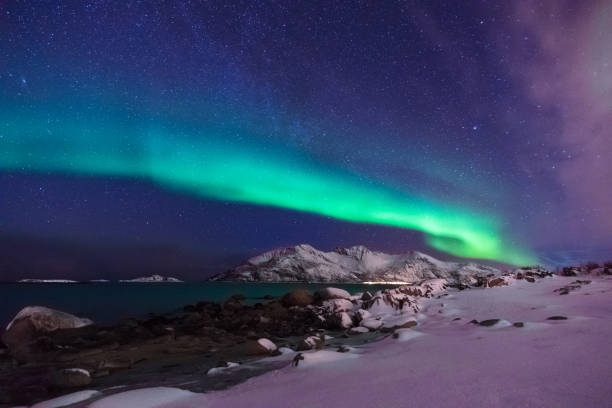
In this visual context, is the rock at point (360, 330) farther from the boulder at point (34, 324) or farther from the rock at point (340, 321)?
the boulder at point (34, 324)

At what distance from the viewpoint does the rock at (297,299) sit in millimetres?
22873

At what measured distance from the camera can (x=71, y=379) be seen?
25.4ft

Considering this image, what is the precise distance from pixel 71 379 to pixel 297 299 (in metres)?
16.2

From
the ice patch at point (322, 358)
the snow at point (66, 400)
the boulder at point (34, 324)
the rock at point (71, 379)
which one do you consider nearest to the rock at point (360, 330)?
the ice patch at point (322, 358)

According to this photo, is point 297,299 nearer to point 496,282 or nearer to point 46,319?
point 496,282

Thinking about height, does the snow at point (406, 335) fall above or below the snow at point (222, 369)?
above

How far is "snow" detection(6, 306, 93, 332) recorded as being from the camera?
52.1ft

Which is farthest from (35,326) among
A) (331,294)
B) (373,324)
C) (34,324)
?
(331,294)

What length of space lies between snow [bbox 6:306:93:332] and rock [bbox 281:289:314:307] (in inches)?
466

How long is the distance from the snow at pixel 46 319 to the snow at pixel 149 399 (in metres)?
14.7

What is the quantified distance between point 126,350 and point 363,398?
35.3ft

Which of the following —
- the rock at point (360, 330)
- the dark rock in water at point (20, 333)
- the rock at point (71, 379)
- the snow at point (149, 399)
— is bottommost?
the dark rock in water at point (20, 333)

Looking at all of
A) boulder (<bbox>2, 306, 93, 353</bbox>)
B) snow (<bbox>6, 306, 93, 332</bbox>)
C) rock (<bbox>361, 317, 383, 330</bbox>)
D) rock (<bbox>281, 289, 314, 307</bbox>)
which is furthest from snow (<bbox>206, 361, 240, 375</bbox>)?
rock (<bbox>281, 289, 314, 307</bbox>)

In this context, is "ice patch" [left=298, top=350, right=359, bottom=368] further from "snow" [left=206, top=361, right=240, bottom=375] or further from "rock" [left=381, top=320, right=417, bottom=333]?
"rock" [left=381, top=320, right=417, bottom=333]
